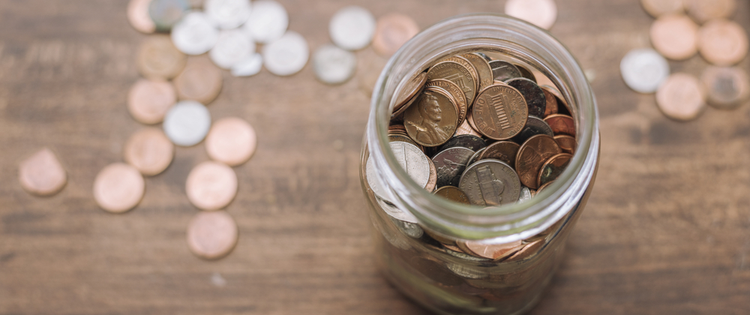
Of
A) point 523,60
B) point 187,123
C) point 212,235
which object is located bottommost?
point 212,235

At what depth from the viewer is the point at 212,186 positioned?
2.54 ft

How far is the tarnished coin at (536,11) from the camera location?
80 cm

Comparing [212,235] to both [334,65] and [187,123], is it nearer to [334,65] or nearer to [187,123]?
→ [187,123]

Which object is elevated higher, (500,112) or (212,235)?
(500,112)

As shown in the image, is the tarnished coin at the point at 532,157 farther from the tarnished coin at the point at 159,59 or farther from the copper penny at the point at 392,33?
the tarnished coin at the point at 159,59

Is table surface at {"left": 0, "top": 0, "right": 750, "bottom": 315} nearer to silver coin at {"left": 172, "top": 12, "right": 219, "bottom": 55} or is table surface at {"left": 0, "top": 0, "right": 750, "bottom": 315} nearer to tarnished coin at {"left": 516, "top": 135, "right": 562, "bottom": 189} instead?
silver coin at {"left": 172, "top": 12, "right": 219, "bottom": 55}

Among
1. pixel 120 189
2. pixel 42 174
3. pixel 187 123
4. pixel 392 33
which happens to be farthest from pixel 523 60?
pixel 42 174

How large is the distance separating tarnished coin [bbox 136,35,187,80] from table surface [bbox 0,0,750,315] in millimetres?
20

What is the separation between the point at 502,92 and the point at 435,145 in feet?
0.30

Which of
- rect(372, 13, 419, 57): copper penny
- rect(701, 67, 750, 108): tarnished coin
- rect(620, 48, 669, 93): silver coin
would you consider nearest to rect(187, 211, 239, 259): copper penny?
rect(372, 13, 419, 57): copper penny

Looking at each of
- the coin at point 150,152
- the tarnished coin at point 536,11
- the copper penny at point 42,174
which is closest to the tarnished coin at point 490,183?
the tarnished coin at point 536,11

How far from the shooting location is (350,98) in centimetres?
79

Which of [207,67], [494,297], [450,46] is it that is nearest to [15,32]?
[207,67]

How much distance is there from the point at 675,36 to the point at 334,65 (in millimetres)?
554
